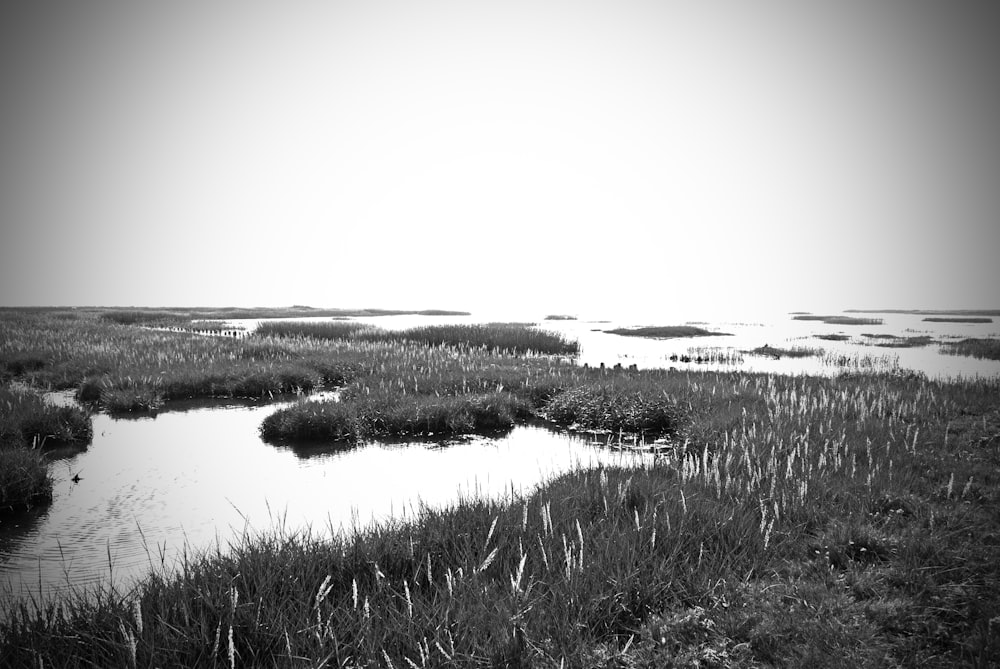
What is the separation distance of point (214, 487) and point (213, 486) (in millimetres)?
56

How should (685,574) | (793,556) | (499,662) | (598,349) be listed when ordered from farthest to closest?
(598,349)
(793,556)
(685,574)
(499,662)

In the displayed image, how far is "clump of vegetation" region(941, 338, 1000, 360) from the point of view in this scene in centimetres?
2905

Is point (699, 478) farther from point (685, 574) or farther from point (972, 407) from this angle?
point (972, 407)

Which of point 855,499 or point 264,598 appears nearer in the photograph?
point 264,598

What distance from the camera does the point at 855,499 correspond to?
21.1 ft

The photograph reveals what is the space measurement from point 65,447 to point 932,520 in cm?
1503

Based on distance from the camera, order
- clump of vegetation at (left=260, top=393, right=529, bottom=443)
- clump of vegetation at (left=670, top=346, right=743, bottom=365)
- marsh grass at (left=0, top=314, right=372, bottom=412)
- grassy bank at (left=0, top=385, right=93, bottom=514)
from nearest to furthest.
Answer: grassy bank at (left=0, top=385, right=93, bottom=514)
clump of vegetation at (left=260, top=393, right=529, bottom=443)
marsh grass at (left=0, top=314, right=372, bottom=412)
clump of vegetation at (left=670, top=346, right=743, bottom=365)

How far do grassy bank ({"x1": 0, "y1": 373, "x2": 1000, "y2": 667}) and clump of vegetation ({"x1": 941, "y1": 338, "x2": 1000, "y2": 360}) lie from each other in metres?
31.0

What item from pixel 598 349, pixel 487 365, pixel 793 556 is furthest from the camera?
pixel 598 349

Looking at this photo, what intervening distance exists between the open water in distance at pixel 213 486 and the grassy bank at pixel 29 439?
0.36 meters

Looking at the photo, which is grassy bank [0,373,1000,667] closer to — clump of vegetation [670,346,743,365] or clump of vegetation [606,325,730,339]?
clump of vegetation [670,346,743,365]

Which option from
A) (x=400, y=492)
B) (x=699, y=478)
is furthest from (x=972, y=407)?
(x=400, y=492)

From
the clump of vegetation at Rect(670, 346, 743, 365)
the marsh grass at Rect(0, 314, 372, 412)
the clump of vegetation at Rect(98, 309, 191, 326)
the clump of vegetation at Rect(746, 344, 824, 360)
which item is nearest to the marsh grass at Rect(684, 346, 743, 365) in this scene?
the clump of vegetation at Rect(670, 346, 743, 365)

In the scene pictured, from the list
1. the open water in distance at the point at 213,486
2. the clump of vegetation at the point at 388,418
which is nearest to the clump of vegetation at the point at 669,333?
the clump of vegetation at the point at 388,418
